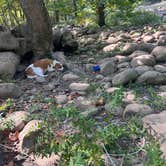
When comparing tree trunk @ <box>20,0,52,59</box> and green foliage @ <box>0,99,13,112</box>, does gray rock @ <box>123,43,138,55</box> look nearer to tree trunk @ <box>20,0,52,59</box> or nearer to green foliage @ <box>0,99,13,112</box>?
tree trunk @ <box>20,0,52,59</box>

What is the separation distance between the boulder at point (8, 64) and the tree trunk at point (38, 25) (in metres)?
0.44

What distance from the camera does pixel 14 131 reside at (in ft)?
10.2

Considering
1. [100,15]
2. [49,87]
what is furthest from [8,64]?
[100,15]

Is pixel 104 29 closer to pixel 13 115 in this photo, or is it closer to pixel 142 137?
pixel 13 115

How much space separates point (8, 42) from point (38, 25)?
1.66 ft

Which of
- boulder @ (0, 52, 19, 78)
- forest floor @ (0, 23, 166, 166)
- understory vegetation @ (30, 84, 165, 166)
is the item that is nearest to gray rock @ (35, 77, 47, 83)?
forest floor @ (0, 23, 166, 166)

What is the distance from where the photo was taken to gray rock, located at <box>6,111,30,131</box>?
10.2 ft

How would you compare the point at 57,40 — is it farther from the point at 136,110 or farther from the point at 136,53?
the point at 136,110

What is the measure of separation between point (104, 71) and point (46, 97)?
1056 mm

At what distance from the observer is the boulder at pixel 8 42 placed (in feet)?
16.4

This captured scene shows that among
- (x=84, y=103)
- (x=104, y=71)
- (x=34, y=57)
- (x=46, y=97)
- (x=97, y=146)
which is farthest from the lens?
(x=34, y=57)

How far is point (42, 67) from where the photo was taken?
15.4 ft

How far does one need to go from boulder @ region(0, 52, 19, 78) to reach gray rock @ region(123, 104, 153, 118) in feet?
6.63

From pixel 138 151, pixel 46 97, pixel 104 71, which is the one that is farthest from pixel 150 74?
pixel 138 151
